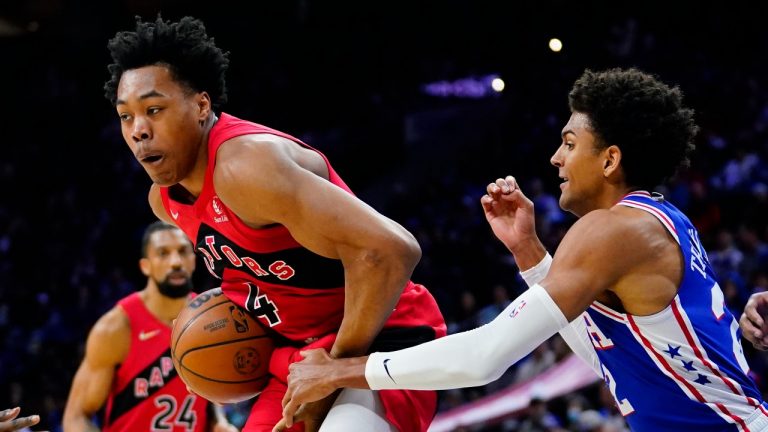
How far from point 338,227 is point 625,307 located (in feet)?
Result: 2.78

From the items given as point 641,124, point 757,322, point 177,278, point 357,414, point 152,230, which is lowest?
point 177,278

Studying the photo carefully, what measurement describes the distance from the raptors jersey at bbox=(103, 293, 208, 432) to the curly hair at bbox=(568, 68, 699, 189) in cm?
304

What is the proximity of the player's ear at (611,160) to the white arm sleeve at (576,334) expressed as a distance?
0.45m

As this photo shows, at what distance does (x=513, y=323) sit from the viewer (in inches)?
101

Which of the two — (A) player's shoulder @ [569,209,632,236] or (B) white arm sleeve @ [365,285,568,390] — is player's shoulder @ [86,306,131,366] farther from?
(A) player's shoulder @ [569,209,632,236]

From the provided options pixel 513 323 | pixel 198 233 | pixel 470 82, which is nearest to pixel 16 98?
pixel 470 82

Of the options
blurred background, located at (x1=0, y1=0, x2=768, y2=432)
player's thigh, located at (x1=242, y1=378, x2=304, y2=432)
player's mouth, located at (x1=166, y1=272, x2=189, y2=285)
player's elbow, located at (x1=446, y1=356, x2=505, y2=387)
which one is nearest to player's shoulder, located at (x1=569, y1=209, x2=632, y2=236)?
player's elbow, located at (x1=446, y1=356, x2=505, y2=387)

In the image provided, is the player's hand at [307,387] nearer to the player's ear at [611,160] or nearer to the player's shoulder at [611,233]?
the player's shoulder at [611,233]

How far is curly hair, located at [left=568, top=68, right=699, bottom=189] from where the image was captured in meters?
2.82

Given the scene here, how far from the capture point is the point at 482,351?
101 inches

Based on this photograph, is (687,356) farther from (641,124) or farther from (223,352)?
(223,352)

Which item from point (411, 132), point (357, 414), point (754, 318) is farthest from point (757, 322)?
point (411, 132)

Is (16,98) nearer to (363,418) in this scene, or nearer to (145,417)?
(145,417)

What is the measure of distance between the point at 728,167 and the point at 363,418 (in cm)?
758
